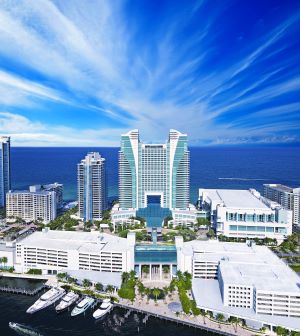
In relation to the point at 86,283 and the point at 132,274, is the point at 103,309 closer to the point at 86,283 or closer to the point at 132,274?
the point at 86,283

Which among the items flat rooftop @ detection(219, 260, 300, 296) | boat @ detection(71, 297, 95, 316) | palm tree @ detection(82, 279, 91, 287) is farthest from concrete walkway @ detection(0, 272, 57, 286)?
flat rooftop @ detection(219, 260, 300, 296)

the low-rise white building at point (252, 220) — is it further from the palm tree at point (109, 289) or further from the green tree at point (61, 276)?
the green tree at point (61, 276)

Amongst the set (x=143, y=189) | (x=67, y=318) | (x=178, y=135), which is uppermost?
(x=178, y=135)

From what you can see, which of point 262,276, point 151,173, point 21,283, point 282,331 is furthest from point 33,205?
point 282,331

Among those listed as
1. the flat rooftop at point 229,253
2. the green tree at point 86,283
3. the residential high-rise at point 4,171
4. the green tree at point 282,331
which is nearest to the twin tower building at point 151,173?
the residential high-rise at point 4,171

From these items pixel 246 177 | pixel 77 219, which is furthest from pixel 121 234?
pixel 246 177

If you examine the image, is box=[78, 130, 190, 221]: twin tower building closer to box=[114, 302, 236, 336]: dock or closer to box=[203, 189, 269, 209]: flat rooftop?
box=[203, 189, 269, 209]: flat rooftop

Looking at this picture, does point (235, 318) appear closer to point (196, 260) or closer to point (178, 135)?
point (196, 260)
